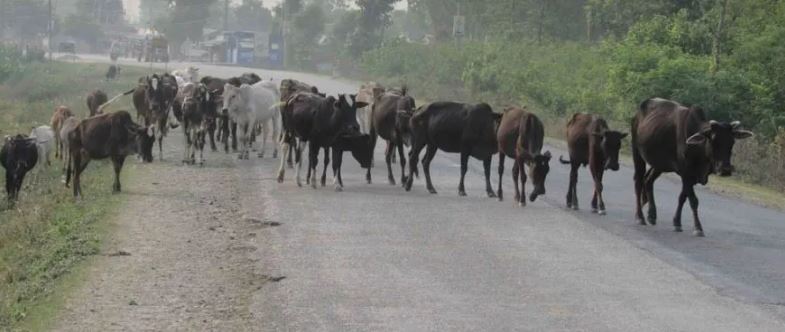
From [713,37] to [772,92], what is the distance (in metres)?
5.08

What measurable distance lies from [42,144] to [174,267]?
→ 1192 centimetres

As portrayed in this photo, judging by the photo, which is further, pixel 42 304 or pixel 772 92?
pixel 772 92

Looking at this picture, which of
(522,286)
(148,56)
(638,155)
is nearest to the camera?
(522,286)

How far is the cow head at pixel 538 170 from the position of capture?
19312 mm

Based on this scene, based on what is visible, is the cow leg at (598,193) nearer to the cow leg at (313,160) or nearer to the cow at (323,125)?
the cow at (323,125)

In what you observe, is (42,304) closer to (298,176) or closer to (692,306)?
(692,306)

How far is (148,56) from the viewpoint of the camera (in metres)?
94.7

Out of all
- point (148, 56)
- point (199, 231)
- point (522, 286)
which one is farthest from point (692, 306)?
point (148, 56)

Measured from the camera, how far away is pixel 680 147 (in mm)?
17875

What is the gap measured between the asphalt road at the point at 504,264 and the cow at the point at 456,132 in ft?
1.75

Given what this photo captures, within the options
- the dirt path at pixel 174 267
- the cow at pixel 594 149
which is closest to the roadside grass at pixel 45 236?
the dirt path at pixel 174 267

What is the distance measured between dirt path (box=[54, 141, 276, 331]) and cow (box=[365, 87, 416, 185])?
2.48 meters

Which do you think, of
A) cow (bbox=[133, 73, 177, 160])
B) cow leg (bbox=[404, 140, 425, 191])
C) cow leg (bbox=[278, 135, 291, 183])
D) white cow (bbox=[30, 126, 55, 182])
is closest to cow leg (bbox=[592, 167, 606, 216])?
cow leg (bbox=[404, 140, 425, 191])

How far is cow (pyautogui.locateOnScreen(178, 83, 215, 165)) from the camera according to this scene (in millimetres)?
26047
